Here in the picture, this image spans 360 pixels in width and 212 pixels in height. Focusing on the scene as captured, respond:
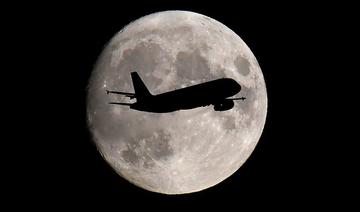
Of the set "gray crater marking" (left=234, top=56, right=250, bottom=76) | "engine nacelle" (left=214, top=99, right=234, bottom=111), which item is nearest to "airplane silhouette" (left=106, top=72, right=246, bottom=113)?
"engine nacelle" (left=214, top=99, right=234, bottom=111)

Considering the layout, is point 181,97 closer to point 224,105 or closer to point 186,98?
point 186,98

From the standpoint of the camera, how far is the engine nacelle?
9.78 metres

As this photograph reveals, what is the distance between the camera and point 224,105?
9.88 meters

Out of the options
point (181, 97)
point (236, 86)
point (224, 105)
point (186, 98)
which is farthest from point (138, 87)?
point (236, 86)

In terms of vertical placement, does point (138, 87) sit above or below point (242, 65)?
below

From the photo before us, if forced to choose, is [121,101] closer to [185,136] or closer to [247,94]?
[185,136]

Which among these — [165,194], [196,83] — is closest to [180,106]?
[196,83]

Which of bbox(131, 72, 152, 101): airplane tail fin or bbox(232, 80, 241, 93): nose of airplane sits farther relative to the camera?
bbox(232, 80, 241, 93): nose of airplane

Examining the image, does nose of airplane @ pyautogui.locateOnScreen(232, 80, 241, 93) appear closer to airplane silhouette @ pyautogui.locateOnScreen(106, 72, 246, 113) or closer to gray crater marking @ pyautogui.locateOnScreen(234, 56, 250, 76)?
airplane silhouette @ pyautogui.locateOnScreen(106, 72, 246, 113)

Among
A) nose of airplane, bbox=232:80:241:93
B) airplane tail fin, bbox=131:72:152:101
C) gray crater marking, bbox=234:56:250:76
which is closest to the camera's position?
airplane tail fin, bbox=131:72:152:101

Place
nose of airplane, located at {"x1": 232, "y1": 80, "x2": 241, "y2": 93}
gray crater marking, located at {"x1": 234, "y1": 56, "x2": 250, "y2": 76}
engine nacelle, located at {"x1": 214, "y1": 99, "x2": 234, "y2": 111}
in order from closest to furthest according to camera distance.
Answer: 1. engine nacelle, located at {"x1": 214, "y1": 99, "x2": 234, "y2": 111}
2. nose of airplane, located at {"x1": 232, "y1": 80, "x2": 241, "y2": 93}
3. gray crater marking, located at {"x1": 234, "y1": 56, "x2": 250, "y2": 76}

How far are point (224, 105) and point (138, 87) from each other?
6.78ft

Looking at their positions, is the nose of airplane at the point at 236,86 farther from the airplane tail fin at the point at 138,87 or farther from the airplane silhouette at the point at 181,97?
the airplane tail fin at the point at 138,87

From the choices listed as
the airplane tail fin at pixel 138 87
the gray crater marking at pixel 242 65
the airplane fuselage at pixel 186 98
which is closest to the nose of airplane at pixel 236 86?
the airplane fuselage at pixel 186 98
